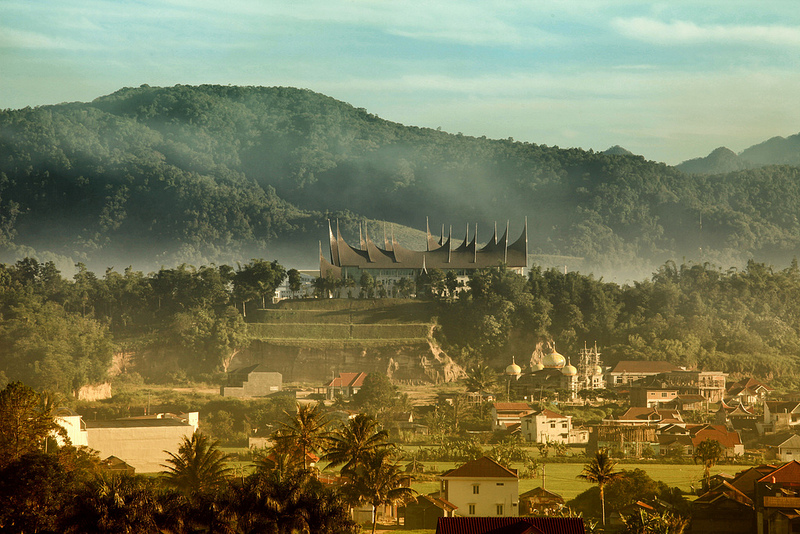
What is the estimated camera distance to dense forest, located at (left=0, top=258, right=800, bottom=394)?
7450 cm

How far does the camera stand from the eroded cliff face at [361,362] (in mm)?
73750

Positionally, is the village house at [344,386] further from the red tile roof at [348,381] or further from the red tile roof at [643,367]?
the red tile roof at [643,367]

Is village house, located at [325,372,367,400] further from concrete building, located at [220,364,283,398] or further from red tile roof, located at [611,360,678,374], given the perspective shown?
red tile roof, located at [611,360,678,374]

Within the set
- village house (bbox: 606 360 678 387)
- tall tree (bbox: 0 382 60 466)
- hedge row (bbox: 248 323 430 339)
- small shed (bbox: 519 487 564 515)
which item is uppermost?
tall tree (bbox: 0 382 60 466)

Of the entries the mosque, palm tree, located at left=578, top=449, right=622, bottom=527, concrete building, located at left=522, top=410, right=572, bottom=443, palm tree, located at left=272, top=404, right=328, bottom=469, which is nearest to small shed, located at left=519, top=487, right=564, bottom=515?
palm tree, located at left=578, top=449, right=622, bottom=527

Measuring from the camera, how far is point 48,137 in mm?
169625

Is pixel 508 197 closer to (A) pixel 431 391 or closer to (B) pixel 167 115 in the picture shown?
(B) pixel 167 115

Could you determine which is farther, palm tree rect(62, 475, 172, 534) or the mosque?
the mosque

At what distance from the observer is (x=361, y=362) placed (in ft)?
243

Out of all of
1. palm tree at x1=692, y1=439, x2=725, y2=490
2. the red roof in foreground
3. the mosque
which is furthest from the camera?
the mosque

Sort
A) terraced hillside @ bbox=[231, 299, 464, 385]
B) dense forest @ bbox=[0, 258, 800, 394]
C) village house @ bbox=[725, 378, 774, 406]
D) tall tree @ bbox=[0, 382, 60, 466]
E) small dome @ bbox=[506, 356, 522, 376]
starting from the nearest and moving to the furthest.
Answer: tall tree @ bbox=[0, 382, 60, 466], village house @ bbox=[725, 378, 774, 406], small dome @ bbox=[506, 356, 522, 376], terraced hillside @ bbox=[231, 299, 464, 385], dense forest @ bbox=[0, 258, 800, 394]

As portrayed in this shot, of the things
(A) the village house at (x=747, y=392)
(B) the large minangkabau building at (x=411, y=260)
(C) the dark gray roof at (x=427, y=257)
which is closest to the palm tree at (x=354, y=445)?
(A) the village house at (x=747, y=392)

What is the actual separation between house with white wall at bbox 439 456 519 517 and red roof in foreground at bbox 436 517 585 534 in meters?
9.48

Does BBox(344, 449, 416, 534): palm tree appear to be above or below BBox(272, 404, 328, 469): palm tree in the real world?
below
